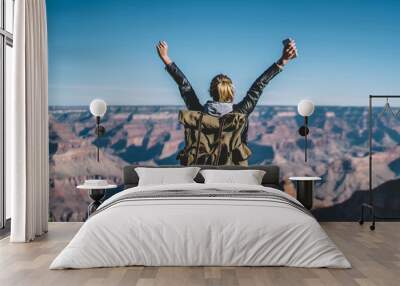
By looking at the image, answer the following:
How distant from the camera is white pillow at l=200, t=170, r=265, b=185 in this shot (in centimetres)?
671

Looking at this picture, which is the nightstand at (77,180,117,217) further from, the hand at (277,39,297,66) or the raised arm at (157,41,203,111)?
the hand at (277,39,297,66)

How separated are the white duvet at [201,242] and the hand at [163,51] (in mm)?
3270

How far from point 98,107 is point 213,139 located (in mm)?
1574

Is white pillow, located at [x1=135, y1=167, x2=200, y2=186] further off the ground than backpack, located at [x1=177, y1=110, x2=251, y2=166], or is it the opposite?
backpack, located at [x1=177, y1=110, x2=251, y2=166]

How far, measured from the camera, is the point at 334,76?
25.0ft

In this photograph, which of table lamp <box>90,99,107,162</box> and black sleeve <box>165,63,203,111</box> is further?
black sleeve <box>165,63,203,111</box>

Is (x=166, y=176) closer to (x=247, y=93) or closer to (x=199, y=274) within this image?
(x=247, y=93)

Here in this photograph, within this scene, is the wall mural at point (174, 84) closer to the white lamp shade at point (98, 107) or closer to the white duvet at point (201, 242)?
the white lamp shade at point (98, 107)

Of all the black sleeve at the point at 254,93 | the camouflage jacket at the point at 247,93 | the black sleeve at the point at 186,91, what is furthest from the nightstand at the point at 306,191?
the black sleeve at the point at 186,91

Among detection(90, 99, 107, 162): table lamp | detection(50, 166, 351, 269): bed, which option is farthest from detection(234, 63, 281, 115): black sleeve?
detection(50, 166, 351, 269): bed

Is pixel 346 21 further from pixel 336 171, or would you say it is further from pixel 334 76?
pixel 336 171

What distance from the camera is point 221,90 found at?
7.52m

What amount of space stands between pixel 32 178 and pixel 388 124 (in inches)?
186

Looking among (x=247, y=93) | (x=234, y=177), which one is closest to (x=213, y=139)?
(x=247, y=93)
